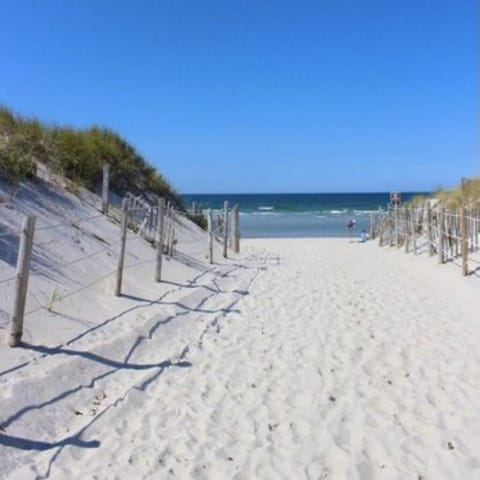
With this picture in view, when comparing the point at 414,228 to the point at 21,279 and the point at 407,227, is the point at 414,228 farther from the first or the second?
the point at 21,279

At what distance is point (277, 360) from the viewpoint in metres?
6.82

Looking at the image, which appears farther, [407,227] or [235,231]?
[407,227]

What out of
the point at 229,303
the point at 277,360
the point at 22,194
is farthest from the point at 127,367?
the point at 22,194

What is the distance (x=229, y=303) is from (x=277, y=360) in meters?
3.47

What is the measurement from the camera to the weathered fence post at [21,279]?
5910 millimetres

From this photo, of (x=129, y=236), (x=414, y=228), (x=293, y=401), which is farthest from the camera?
(x=414, y=228)

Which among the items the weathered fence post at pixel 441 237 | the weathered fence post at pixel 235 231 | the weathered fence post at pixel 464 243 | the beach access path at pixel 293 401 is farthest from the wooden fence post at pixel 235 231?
the beach access path at pixel 293 401

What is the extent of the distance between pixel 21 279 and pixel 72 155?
10.1 metres

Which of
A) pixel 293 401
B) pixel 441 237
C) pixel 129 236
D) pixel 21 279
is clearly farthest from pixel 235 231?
pixel 293 401

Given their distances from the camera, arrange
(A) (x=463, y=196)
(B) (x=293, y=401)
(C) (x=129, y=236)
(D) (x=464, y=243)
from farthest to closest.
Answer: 1. (A) (x=463, y=196)
2. (C) (x=129, y=236)
3. (D) (x=464, y=243)
4. (B) (x=293, y=401)

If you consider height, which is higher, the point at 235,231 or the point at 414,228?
the point at 414,228

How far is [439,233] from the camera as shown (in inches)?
639

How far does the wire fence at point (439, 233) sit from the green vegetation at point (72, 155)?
807 cm

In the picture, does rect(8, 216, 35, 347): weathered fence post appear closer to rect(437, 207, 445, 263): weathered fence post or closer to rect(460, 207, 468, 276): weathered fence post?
rect(460, 207, 468, 276): weathered fence post
